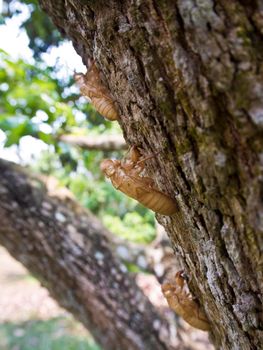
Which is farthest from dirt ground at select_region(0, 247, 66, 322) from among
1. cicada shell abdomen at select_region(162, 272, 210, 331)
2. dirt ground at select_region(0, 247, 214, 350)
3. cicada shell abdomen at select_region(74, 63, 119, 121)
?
cicada shell abdomen at select_region(74, 63, 119, 121)

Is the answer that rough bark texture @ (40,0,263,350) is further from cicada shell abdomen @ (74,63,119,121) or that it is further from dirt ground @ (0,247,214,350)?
dirt ground @ (0,247,214,350)

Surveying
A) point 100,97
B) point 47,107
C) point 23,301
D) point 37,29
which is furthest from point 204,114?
point 23,301

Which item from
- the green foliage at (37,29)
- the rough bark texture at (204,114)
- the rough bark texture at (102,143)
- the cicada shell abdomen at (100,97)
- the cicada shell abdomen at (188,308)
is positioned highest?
the green foliage at (37,29)

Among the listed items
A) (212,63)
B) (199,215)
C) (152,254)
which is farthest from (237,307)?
(152,254)

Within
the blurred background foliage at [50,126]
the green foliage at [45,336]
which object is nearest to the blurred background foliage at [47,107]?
the blurred background foliage at [50,126]

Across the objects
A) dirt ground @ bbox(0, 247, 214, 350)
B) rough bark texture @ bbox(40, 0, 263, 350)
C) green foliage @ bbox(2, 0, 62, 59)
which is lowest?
rough bark texture @ bbox(40, 0, 263, 350)

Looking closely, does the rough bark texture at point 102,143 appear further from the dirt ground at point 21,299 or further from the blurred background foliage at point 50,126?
the dirt ground at point 21,299

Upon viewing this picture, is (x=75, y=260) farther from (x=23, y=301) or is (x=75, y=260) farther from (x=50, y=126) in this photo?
(x=23, y=301)
